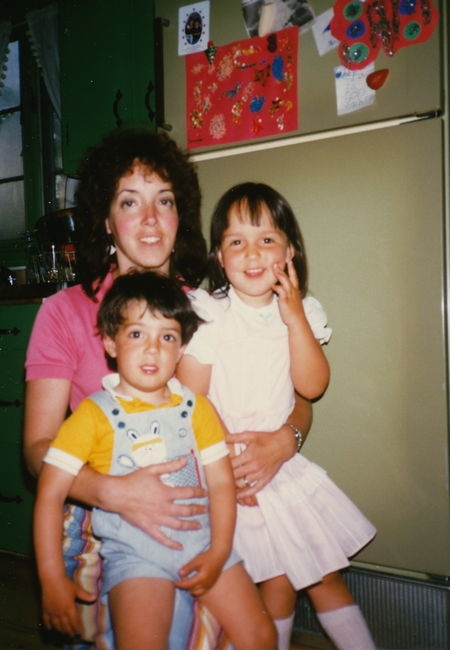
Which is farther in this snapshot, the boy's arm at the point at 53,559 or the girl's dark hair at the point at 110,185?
the girl's dark hair at the point at 110,185

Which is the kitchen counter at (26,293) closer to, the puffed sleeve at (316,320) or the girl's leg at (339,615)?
the puffed sleeve at (316,320)

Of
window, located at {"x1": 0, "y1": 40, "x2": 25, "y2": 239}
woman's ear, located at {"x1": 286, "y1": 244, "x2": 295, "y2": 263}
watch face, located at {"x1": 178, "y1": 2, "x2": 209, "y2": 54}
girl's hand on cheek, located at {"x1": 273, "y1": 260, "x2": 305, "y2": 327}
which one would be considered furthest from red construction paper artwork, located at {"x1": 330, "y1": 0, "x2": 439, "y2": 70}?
window, located at {"x1": 0, "y1": 40, "x2": 25, "y2": 239}

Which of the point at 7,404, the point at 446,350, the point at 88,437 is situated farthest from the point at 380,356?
the point at 7,404

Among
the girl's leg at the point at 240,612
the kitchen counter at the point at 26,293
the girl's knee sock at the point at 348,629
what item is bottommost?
the girl's knee sock at the point at 348,629

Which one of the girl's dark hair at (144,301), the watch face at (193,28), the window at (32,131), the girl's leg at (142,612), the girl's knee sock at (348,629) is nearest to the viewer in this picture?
the girl's leg at (142,612)

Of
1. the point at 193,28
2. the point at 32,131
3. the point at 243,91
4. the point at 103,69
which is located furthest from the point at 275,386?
the point at 32,131

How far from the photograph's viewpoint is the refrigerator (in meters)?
1.35

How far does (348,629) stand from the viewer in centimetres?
120

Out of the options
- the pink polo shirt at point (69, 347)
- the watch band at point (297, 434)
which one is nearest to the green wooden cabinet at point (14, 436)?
the pink polo shirt at point (69, 347)

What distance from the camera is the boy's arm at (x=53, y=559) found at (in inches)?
35.6

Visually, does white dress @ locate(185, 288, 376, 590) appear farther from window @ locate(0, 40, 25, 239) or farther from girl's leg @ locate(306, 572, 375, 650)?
window @ locate(0, 40, 25, 239)

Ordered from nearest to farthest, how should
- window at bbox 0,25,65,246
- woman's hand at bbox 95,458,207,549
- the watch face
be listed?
1. woman's hand at bbox 95,458,207,549
2. the watch face
3. window at bbox 0,25,65,246

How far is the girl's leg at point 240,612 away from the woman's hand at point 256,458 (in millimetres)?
199

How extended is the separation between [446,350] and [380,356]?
0.18m
